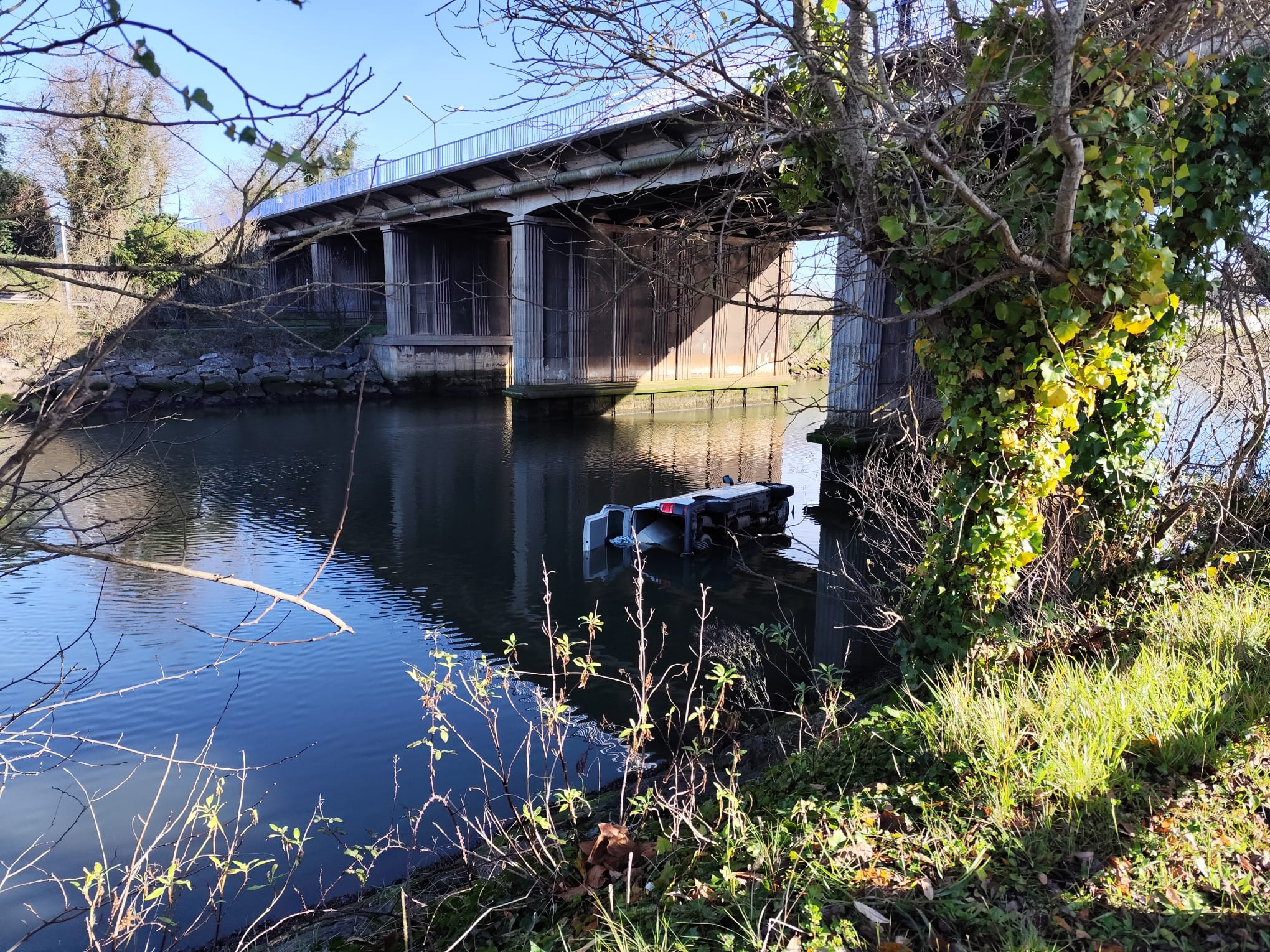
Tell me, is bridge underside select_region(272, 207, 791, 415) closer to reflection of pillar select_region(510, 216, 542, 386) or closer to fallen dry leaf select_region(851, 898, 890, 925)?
reflection of pillar select_region(510, 216, 542, 386)

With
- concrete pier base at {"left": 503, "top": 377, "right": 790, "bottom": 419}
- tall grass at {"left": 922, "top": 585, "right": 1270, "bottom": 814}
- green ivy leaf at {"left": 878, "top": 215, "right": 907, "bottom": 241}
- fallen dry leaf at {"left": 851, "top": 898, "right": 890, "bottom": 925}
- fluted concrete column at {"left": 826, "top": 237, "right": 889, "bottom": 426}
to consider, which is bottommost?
concrete pier base at {"left": 503, "top": 377, "right": 790, "bottom": 419}

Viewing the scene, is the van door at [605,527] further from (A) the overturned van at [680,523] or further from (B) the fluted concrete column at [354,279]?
(B) the fluted concrete column at [354,279]

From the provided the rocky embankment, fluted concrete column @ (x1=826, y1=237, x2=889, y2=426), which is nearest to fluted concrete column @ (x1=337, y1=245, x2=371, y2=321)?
the rocky embankment

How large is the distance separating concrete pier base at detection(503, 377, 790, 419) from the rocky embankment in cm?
734

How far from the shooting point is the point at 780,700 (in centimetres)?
857

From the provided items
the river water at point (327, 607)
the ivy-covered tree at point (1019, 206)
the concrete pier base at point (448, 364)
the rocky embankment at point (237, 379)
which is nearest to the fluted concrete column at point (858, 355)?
the river water at point (327, 607)

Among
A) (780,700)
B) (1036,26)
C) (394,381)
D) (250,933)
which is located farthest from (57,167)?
(394,381)

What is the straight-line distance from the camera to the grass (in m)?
2.83

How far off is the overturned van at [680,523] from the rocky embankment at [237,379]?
17990 millimetres

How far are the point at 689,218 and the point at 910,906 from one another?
432 centimetres

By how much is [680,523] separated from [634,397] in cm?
2153

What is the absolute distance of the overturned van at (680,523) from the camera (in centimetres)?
1409

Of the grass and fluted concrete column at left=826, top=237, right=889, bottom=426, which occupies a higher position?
fluted concrete column at left=826, top=237, right=889, bottom=426

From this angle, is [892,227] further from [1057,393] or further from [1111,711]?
[1111,711]
